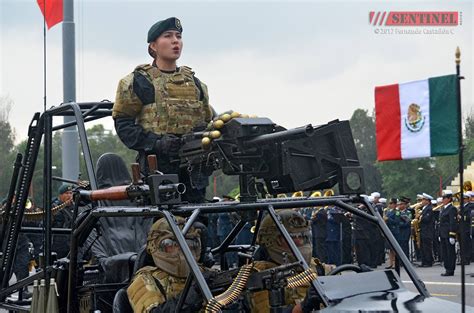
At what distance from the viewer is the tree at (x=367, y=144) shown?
233 ft

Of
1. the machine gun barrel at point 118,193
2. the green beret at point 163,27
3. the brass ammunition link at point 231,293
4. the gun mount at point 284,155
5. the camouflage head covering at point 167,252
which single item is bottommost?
the brass ammunition link at point 231,293

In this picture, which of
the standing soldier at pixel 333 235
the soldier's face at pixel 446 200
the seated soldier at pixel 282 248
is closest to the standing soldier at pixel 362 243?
the standing soldier at pixel 333 235

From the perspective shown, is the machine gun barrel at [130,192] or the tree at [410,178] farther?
the tree at [410,178]

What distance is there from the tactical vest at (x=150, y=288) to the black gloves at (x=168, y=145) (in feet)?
2.74

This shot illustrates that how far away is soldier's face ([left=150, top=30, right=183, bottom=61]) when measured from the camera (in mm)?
6340

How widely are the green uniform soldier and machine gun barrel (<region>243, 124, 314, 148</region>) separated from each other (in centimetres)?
112

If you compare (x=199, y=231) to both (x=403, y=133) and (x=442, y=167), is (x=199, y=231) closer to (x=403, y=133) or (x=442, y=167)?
(x=403, y=133)

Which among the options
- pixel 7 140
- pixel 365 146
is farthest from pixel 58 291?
pixel 365 146

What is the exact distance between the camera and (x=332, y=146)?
17.3 ft

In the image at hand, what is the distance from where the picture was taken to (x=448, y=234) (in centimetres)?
2008

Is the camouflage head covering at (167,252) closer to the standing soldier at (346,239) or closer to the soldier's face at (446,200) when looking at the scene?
the soldier's face at (446,200)

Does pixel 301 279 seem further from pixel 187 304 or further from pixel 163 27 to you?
pixel 163 27

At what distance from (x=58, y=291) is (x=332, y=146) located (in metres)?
1.90

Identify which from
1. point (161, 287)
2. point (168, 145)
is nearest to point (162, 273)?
point (161, 287)
